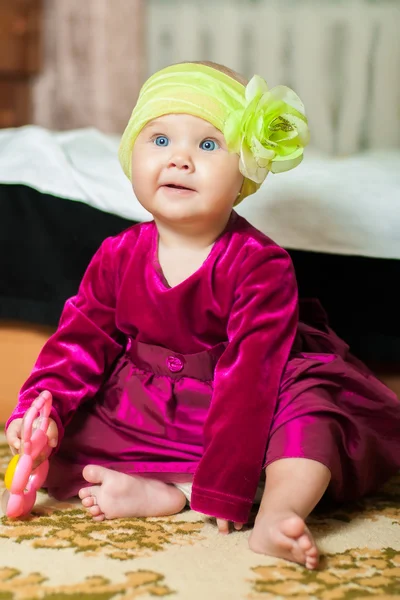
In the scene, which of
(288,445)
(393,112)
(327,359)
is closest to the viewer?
(288,445)

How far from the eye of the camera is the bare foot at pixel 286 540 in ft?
2.70

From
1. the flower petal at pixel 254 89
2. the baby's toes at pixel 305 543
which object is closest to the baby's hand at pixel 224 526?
the baby's toes at pixel 305 543

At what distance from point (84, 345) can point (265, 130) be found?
1.23 feet

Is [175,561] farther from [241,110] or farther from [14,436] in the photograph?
[241,110]

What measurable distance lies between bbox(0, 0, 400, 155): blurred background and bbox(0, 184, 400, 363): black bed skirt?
4.68ft

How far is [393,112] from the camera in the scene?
2572 millimetres

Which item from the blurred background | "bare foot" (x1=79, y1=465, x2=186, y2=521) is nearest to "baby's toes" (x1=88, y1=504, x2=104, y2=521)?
"bare foot" (x1=79, y1=465, x2=186, y2=521)

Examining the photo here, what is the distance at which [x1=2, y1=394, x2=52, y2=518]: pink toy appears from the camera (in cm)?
92

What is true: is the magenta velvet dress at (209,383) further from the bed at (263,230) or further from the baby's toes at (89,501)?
the bed at (263,230)

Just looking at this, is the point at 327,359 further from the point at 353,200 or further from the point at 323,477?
the point at 353,200

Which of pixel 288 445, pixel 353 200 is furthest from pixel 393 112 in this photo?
pixel 288 445

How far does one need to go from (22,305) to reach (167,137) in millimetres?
495

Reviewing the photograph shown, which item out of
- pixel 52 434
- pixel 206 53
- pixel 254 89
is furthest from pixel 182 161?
pixel 206 53

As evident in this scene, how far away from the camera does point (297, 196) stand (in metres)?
1.32
